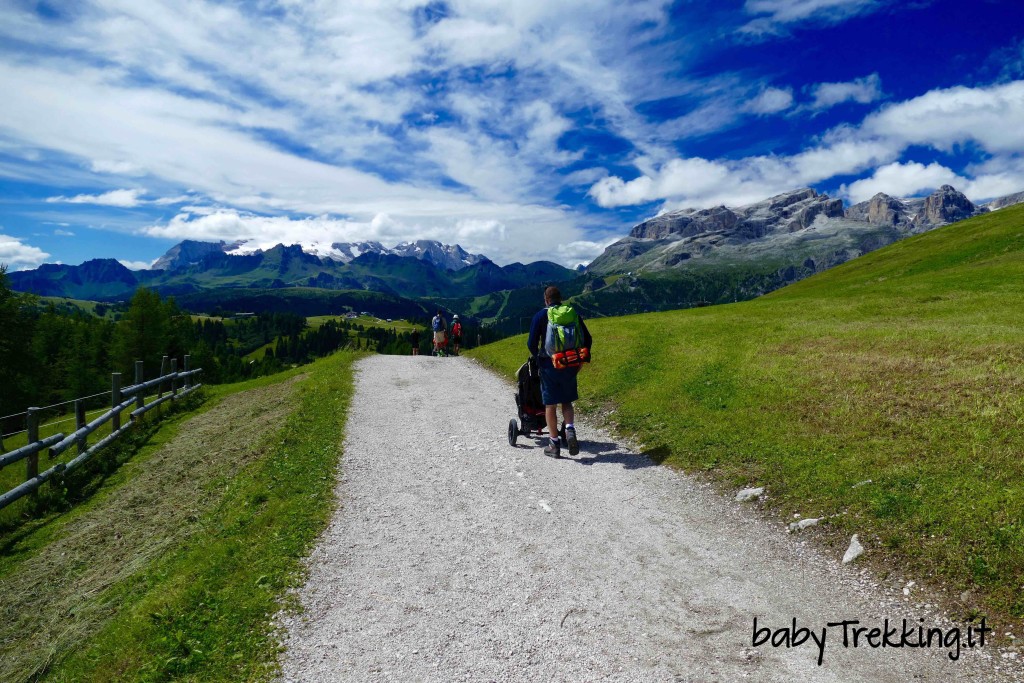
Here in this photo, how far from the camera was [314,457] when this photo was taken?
1348 centimetres

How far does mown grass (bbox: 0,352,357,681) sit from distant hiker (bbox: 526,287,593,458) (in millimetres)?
5700

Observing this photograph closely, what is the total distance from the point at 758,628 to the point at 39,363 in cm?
7872

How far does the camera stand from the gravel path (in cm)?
559

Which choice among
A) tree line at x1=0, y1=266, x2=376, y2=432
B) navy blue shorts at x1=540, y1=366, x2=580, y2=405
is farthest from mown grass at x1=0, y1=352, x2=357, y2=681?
tree line at x1=0, y1=266, x2=376, y2=432

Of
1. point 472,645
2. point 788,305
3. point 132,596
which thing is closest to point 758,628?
point 472,645

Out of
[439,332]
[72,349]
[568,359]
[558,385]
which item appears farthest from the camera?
[72,349]

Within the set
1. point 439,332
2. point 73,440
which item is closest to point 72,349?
point 439,332

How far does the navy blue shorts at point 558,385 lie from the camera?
1288cm

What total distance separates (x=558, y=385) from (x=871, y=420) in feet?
24.0

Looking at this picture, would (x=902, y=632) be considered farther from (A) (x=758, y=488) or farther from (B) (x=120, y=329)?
(B) (x=120, y=329)

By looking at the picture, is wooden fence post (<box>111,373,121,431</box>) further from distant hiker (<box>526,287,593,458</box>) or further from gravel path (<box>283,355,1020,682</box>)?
distant hiker (<box>526,287,593,458</box>)

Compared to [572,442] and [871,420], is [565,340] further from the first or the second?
[871,420]

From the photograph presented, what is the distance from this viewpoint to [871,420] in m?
11.7

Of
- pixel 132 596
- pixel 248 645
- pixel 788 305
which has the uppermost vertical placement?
pixel 788 305
